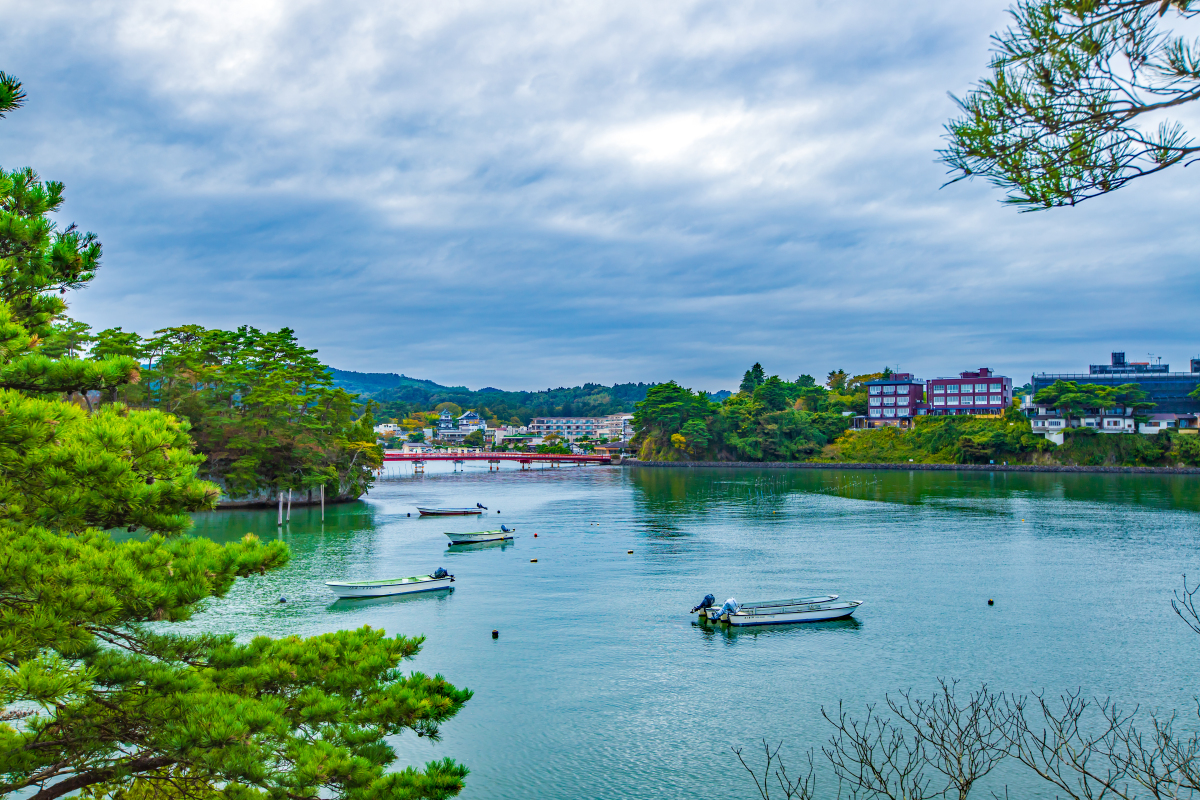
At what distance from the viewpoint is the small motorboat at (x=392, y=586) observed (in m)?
22.3

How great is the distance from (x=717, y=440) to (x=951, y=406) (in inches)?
1192

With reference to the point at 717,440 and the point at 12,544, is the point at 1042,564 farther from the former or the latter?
the point at 717,440

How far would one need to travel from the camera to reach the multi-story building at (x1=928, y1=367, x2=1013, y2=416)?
308 ft

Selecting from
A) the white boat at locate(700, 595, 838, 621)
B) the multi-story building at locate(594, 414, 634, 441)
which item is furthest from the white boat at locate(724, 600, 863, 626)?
the multi-story building at locate(594, 414, 634, 441)

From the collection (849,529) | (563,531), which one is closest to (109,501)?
(563,531)

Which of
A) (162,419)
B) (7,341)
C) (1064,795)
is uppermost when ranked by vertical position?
(7,341)

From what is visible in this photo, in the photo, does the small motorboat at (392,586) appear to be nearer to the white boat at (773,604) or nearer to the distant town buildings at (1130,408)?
the white boat at (773,604)

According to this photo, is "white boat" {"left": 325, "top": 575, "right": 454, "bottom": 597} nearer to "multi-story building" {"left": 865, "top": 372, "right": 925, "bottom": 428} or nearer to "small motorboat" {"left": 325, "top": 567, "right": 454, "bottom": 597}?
"small motorboat" {"left": 325, "top": 567, "right": 454, "bottom": 597}

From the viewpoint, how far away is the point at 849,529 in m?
37.6

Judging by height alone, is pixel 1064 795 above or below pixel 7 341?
below

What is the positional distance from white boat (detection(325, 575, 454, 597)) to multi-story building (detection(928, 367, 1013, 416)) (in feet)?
279

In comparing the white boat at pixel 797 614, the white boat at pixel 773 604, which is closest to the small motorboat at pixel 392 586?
the white boat at pixel 773 604

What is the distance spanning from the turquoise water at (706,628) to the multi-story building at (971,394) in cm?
5189

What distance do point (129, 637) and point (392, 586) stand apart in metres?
17.6
